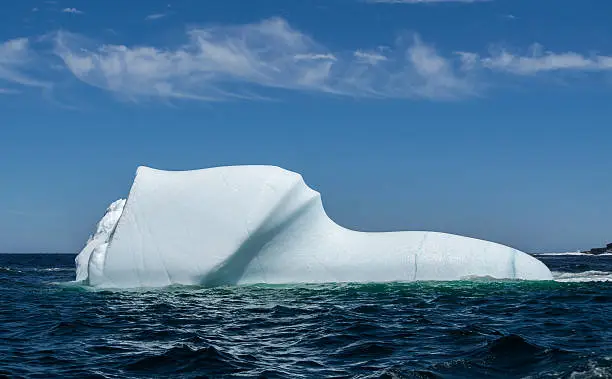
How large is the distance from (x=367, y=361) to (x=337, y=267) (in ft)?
35.3

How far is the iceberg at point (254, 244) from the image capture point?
62.7ft

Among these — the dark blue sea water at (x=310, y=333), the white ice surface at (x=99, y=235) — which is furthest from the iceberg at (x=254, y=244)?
the white ice surface at (x=99, y=235)

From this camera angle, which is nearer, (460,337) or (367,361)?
(367,361)

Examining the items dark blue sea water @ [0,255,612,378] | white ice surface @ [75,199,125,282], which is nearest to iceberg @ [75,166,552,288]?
dark blue sea water @ [0,255,612,378]

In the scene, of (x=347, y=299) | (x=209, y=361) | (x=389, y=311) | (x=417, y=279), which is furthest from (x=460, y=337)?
(x=417, y=279)

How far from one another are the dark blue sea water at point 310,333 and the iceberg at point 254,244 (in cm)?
106

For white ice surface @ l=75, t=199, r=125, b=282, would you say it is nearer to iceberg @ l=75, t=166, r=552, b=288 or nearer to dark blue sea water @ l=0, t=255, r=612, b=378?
iceberg @ l=75, t=166, r=552, b=288

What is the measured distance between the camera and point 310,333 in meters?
11.7

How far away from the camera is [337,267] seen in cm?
2009

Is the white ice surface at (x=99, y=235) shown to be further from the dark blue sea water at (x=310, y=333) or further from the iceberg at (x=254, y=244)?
the dark blue sea water at (x=310, y=333)

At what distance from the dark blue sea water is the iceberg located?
1.06 metres

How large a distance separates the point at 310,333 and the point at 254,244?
8.02m

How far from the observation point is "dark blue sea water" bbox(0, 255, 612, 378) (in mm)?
8891

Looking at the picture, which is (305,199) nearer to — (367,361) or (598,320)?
(598,320)
